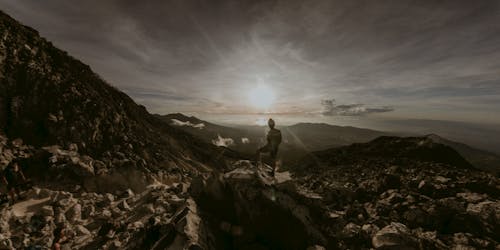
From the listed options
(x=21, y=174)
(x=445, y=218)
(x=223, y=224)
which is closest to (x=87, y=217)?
(x=21, y=174)

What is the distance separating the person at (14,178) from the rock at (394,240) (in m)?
16.0

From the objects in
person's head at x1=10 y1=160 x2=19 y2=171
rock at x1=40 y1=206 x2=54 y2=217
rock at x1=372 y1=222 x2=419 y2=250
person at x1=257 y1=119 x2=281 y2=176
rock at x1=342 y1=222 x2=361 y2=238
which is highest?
person at x1=257 y1=119 x2=281 y2=176

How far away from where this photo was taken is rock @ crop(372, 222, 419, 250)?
6.54m

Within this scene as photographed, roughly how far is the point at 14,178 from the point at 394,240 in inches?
699

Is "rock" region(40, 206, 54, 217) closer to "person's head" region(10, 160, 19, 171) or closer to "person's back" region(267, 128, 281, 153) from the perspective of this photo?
"person's head" region(10, 160, 19, 171)

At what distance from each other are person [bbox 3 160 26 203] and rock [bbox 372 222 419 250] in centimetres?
1602

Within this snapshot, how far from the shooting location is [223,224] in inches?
311

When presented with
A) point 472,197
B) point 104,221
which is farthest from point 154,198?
point 472,197

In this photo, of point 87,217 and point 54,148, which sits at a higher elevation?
point 54,148

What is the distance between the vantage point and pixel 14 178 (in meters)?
11.9

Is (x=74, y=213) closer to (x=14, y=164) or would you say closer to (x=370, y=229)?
(x=14, y=164)

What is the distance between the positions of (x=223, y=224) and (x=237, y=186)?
1404 millimetres

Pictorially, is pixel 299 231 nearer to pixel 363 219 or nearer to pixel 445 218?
pixel 363 219

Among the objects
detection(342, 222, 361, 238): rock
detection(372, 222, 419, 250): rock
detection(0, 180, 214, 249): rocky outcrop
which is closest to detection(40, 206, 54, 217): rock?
detection(0, 180, 214, 249): rocky outcrop
